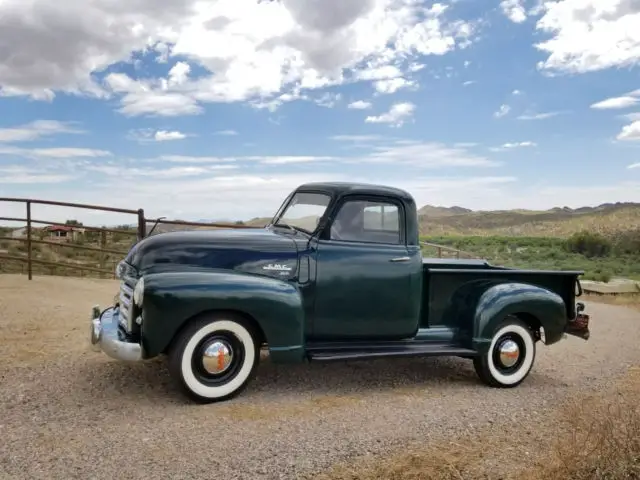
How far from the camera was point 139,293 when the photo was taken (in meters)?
5.05

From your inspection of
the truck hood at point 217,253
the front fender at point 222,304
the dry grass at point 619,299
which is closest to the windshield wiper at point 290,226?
the truck hood at point 217,253

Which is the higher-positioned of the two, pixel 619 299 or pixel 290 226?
pixel 290 226

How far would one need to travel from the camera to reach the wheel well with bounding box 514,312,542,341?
21.5 ft

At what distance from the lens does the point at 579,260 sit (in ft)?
112

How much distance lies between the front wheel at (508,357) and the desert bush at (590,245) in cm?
3395

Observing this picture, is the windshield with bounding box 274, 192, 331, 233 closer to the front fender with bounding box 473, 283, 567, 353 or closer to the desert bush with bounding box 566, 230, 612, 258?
the front fender with bounding box 473, 283, 567, 353

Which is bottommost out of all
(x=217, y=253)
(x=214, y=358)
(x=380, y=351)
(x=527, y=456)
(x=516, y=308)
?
(x=527, y=456)

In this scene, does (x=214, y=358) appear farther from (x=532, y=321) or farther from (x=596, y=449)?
(x=532, y=321)

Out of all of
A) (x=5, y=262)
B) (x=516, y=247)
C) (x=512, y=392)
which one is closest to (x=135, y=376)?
(x=512, y=392)

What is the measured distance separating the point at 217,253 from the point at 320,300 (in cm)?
102

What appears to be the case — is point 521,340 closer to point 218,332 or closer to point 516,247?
point 218,332

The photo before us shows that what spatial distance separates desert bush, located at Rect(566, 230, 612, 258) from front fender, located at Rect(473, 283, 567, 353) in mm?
33721

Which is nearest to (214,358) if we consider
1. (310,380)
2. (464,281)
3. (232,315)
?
(232,315)

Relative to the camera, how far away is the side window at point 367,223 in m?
5.85
